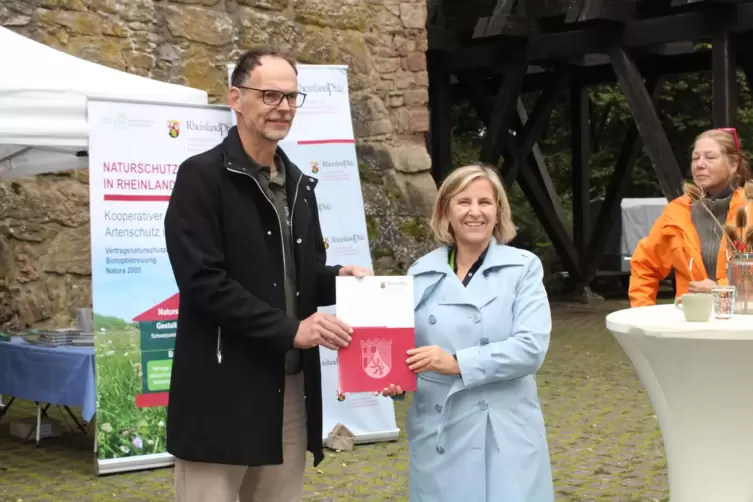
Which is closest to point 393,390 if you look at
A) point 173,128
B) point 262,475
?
point 262,475

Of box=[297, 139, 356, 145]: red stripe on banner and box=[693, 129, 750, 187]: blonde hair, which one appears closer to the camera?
box=[693, 129, 750, 187]: blonde hair

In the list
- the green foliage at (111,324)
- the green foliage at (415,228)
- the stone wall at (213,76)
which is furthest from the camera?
the green foliage at (415,228)

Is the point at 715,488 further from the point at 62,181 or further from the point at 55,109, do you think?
the point at 62,181

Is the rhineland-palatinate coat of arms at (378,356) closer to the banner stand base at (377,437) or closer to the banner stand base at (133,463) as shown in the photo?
the banner stand base at (133,463)

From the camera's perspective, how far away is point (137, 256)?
17.9 ft

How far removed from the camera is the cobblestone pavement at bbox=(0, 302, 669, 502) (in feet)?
16.2

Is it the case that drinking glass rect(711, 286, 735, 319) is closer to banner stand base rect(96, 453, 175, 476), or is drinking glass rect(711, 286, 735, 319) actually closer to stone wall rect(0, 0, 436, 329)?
banner stand base rect(96, 453, 175, 476)

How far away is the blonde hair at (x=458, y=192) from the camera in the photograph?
2709mm

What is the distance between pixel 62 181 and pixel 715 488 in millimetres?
5435

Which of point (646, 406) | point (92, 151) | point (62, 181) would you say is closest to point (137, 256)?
point (92, 151)

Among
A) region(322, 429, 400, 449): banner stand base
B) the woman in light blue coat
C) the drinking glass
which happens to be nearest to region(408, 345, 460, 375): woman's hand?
the woman in light blue coat

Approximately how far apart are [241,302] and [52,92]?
2.90 metres

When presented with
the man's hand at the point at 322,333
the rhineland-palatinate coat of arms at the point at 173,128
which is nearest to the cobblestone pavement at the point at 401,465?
the rhineland-palatinate coat of arms at the point at 173,128

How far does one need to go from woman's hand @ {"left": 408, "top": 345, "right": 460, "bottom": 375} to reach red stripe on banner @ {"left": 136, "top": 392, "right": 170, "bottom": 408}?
311cm
